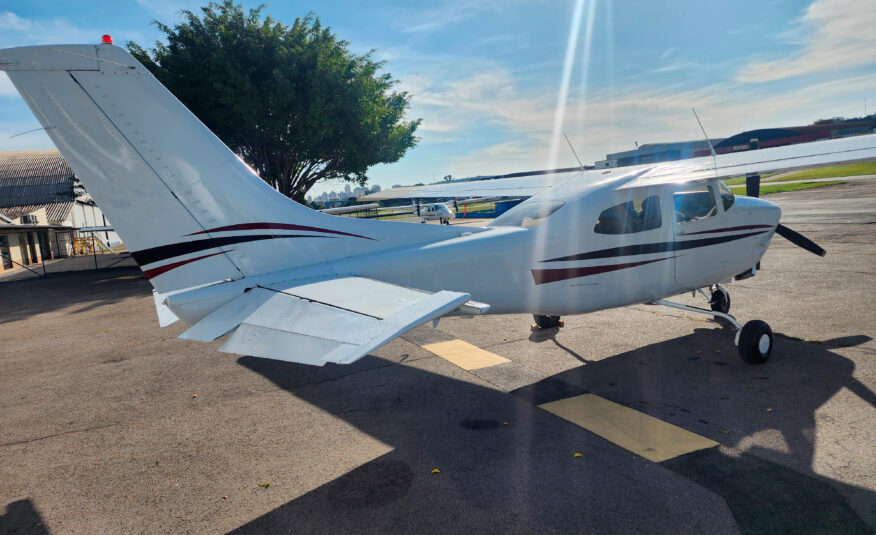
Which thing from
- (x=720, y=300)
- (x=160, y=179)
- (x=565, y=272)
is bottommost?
(x=720, y=300)

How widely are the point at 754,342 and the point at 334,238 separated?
5.89 m

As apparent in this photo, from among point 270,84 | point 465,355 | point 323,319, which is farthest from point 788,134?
point 323,319

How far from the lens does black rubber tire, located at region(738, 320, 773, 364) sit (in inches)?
265

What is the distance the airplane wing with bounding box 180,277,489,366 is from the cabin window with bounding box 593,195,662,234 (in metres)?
3.75

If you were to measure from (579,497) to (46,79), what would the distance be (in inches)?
234

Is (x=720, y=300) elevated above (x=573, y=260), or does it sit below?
below

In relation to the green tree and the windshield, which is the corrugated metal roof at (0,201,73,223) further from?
the windshield

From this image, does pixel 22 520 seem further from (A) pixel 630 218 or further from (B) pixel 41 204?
(B) pixel 41 204

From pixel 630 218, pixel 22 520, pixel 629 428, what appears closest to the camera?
pixel 22 520

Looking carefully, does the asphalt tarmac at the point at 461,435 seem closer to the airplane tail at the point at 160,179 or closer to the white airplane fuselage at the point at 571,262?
the white airplane fuselage at the point at 571,262

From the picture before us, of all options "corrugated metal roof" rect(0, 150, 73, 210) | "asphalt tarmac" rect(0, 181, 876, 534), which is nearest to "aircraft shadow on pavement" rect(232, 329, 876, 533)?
"asphalt tarmac" rect(0, 181, 876, 534)

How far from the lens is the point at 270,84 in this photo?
23578 millimetres

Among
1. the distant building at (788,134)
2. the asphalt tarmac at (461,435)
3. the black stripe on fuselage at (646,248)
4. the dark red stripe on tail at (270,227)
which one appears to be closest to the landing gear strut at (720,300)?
the asphalt tarmac at (461,435)

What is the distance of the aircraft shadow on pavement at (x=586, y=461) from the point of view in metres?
3.79
